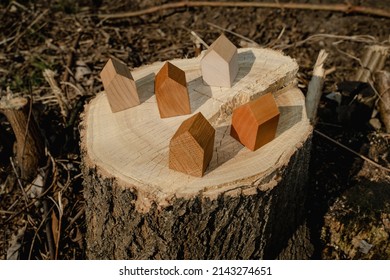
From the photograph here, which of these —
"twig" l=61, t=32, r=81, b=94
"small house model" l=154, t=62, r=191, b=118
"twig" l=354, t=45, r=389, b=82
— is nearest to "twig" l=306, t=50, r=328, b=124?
"twig" l=354, t=45, r=389, b=82

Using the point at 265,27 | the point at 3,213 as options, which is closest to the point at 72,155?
the point at 3,213

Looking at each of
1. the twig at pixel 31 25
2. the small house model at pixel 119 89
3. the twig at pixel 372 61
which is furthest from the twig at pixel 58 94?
the twig at pixel 372 61

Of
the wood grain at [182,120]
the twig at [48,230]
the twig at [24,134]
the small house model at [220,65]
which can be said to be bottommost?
the twig at [48,230]

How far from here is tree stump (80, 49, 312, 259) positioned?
1752mm

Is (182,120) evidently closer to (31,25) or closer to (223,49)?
(223,49)

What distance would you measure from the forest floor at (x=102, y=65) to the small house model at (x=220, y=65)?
1007 mm

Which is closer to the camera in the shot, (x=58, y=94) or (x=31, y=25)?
(x=58, y=94)

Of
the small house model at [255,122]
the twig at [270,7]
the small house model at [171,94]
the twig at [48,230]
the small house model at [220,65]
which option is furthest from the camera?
the twig at [270,7]

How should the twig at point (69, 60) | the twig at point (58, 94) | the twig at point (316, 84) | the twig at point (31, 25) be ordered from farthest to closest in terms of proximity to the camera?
the twig at point (31, 25) < the twig at point (69, 60) < the twig at point (58, 94) < the twig at point (316, 84)

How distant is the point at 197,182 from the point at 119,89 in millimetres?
629

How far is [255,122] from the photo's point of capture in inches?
72.3

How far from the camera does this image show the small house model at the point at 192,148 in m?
1.72

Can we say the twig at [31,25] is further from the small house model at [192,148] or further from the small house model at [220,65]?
the small house model at [192,148]

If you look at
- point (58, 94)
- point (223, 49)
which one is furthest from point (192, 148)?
point (58, 94)
